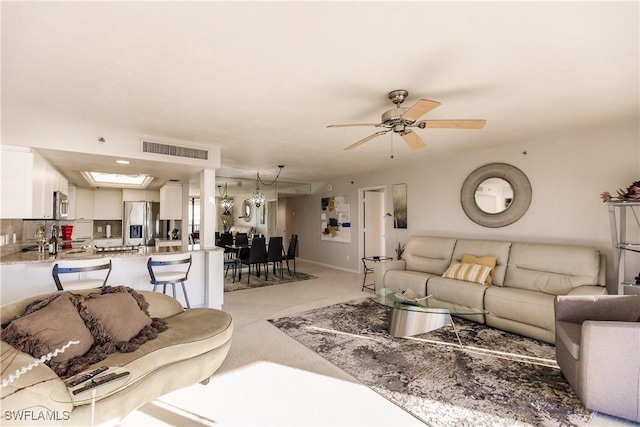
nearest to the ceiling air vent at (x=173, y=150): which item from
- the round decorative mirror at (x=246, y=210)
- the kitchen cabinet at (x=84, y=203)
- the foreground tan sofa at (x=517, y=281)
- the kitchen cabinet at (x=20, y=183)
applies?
the kitchen cabinet at (x=20, y=183)

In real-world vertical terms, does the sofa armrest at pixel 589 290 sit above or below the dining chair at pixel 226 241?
below

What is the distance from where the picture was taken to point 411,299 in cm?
343

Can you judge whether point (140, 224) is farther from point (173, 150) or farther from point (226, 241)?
point (173, 150)

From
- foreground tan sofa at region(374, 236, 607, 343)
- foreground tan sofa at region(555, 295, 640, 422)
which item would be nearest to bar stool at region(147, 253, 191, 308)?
foreground tan sofa at region(374, 236, 607, 343)

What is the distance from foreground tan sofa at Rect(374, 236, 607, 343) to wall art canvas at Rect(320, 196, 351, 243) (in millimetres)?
2627

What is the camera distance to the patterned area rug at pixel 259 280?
577cm

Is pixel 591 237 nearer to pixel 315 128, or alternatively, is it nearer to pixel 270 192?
pixel 315 128

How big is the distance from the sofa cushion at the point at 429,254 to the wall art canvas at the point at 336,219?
2228mm

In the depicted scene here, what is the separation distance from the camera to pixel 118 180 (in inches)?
253

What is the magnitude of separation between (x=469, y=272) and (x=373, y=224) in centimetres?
337

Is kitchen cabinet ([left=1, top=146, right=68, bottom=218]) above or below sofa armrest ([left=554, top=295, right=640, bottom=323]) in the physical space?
above

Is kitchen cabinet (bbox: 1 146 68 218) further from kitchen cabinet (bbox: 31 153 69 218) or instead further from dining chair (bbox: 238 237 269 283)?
dining chair (bbox: 238 237 269 283)

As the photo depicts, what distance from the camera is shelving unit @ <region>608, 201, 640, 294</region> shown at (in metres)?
3.02

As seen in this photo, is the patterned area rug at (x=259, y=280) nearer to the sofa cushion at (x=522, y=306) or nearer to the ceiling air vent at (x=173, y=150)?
the ceiling air vent at (x=173, y=150)
